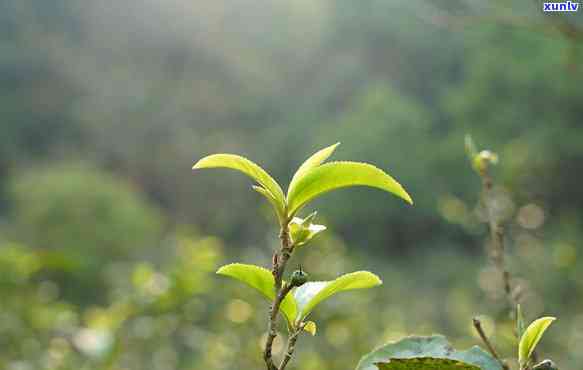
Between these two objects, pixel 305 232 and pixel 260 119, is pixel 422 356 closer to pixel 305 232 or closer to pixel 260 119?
pixel 305 232

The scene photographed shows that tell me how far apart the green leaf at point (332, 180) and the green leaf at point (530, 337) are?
64mm

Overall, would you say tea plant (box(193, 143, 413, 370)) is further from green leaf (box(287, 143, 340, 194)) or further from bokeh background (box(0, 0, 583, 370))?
bokeh background (box(0, 0, 583, 370))

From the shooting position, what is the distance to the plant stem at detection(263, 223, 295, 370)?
0.23m

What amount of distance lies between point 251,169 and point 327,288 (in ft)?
0.17

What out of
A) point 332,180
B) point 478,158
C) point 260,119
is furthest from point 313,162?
point 260,119

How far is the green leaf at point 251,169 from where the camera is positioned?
0.82 feet

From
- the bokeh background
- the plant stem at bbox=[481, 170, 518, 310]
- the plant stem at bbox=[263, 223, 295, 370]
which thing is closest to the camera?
the plant stem at bbox=[263, 223, 295, 370]

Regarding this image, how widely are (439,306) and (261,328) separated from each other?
3.49m

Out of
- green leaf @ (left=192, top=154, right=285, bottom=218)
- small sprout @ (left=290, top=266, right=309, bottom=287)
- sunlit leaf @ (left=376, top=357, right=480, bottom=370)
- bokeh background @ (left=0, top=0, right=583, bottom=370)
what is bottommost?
bokeh background @ (left=0, top=0, right=583, bottom=370)

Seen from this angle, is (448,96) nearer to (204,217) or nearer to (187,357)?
(204,217)

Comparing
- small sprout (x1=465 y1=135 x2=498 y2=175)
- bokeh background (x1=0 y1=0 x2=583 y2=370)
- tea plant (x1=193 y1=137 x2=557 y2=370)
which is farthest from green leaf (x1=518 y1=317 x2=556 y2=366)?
bokeh background (x1=0 y1=0 x2=583 y2=370)

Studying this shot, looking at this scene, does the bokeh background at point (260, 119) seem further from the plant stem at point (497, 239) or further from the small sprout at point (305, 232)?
the small sprout at point (305, 232)

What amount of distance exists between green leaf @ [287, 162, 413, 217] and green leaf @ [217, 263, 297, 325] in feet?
0.07

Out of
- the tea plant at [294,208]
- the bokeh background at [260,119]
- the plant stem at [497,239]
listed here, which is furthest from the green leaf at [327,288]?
the bokeh background at [260,119]
